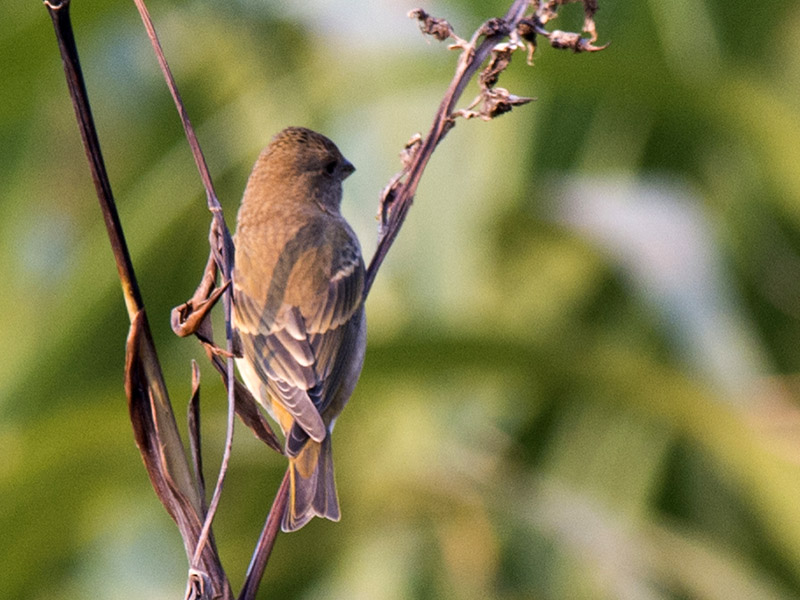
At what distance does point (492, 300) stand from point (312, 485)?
2.09 metres

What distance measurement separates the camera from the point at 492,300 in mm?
4234

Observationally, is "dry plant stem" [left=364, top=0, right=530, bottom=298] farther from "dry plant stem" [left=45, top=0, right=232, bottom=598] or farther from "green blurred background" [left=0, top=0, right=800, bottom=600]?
"green blurred background" [left=0, top=0, right=800, bottom=600]

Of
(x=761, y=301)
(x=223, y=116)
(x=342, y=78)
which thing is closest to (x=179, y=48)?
(x=223, y=116)

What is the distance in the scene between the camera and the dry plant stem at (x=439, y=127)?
1.63 metres

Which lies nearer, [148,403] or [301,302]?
[148,403]

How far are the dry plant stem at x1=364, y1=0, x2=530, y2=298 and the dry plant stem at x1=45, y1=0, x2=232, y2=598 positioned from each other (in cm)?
51

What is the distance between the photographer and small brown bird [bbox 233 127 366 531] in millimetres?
2297

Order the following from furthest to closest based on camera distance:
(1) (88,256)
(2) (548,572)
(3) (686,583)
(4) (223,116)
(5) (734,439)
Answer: (4) (223,116) < (2) (548,572) < (3) (686,583) < (1) (88,256) < (5) (734,439)

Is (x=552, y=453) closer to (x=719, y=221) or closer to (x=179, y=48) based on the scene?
(x=719, y=221)

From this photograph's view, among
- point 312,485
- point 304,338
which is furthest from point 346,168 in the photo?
point 312,485

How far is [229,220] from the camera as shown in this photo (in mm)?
4395

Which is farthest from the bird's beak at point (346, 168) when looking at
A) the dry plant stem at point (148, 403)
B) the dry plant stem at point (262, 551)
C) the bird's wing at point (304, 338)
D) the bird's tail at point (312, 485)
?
the dry plant stem at point (148, 403)

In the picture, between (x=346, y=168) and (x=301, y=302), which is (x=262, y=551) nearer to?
(x=301, y=302)

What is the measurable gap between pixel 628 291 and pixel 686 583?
1.14 metres
